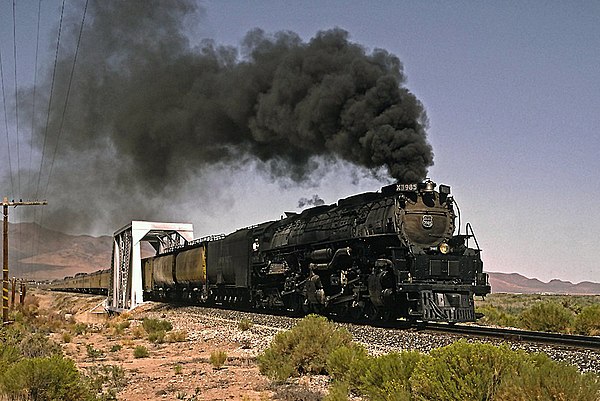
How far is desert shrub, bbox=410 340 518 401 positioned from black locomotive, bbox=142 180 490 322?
1039cm

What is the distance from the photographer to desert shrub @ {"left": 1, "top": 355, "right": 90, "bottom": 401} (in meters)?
8.87

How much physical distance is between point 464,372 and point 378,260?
12008 millimetres

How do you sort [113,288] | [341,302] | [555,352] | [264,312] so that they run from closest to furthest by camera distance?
[555,352] → [341,302] → [264,312] → [113,288]

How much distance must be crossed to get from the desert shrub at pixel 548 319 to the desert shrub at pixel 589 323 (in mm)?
325

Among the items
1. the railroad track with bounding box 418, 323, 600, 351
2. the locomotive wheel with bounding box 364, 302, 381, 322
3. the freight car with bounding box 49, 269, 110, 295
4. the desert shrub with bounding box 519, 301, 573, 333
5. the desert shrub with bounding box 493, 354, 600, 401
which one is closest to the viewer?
the desert shrub with bounding box 493, 354, 600, 401

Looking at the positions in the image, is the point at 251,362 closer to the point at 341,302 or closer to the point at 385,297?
the point at 385,297

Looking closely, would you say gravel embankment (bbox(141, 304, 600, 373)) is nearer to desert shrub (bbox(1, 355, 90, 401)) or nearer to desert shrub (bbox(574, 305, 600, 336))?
desert shrub (bbox(1, 355, 90, 401))

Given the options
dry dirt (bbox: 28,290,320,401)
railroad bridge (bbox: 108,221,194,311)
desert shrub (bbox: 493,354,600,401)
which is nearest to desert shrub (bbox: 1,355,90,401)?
dry dirt (bbox: 28,290,320,401)

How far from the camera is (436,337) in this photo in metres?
15.5

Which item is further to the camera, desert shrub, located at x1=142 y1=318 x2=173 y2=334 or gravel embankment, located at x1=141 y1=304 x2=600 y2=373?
desert shrub, located at x1=142 y1=318 x2=173 y2=334

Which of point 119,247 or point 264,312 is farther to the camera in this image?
point 119,247

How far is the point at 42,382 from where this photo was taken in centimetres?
901

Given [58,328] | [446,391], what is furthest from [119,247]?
[446,391]

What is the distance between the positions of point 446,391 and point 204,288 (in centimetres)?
3177
